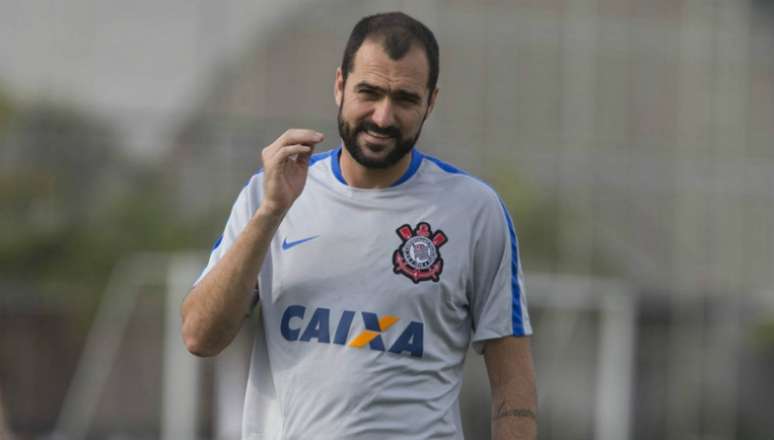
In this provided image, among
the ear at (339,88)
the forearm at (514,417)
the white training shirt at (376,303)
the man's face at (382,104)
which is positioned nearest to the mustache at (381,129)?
the man's face at (382,104)

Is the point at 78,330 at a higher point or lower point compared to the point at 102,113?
lower

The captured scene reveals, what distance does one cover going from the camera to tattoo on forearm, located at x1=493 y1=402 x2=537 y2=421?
398cm

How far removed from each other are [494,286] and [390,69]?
617 millimetres

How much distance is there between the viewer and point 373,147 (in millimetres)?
3836

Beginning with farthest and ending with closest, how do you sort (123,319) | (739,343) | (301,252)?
(739,343) < (123,319) < (301,252)

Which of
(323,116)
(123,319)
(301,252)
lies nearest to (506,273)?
(301,252)

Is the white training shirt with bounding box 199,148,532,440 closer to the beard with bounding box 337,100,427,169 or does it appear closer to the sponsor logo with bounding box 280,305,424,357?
the sponsor logo with bounding box 280,305,424,357

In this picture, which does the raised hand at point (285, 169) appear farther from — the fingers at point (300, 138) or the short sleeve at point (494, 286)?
the short sleeve at point (494, 286)

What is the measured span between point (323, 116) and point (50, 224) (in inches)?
196

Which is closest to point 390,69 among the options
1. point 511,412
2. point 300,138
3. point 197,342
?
point 300,138

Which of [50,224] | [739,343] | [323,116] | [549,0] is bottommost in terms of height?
[739,343]

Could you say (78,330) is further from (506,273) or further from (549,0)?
(506,273)

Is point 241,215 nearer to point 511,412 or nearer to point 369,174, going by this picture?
point 369,174

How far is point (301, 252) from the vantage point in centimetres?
394
